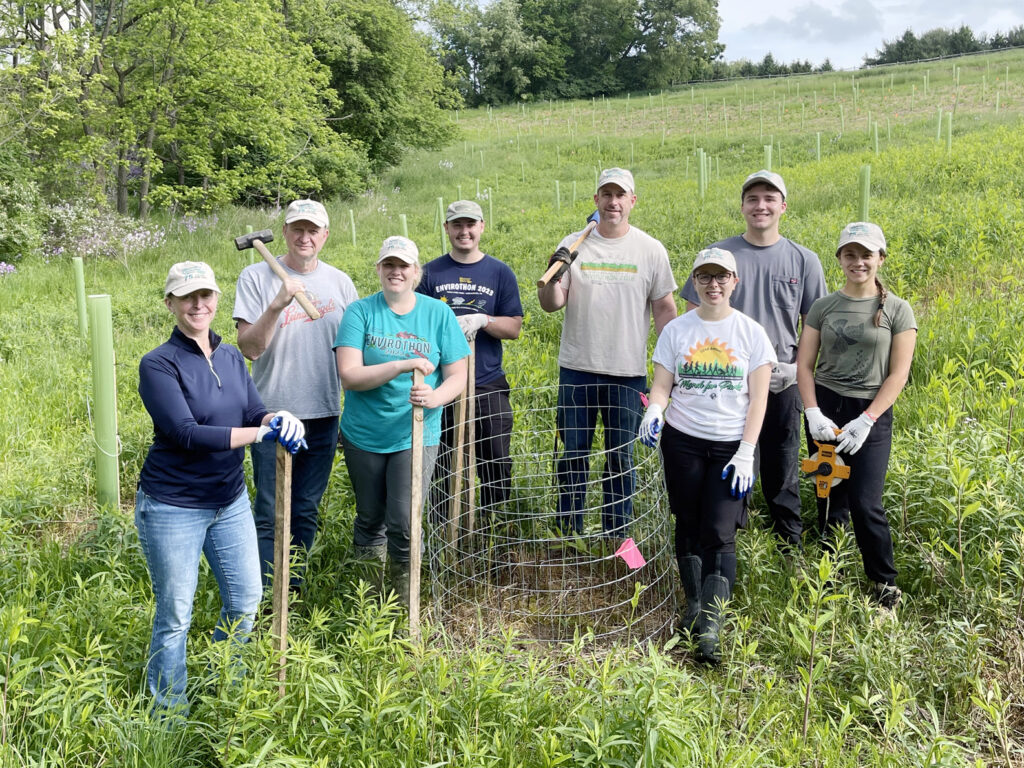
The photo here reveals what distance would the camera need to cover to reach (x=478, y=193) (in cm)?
2123

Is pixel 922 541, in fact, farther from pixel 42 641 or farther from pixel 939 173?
pixel 939 173

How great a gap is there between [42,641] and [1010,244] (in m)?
8.15

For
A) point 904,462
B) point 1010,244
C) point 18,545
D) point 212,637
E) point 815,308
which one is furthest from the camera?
point 1010,244

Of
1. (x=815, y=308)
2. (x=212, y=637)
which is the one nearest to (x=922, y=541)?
(x=815, y=308)

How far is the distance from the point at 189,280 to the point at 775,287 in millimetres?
2635

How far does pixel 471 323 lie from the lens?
3.68 meters

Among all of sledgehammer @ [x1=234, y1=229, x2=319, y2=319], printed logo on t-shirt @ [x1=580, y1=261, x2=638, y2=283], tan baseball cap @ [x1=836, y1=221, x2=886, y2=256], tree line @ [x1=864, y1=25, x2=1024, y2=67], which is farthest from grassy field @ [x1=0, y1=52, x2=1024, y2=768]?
tree line @ [x1=864, y1=25, x2=1024, y2=67]

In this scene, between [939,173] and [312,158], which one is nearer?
[939,173]

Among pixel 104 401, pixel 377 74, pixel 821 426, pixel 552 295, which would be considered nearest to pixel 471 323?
pixel 552 295

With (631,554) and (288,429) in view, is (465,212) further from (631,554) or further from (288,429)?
(631,554)

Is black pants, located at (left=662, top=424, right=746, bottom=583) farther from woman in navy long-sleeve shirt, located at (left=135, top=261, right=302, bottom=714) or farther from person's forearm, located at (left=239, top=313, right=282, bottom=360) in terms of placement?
person's forearm, located at (left=239, top=313, right=282, bottom=360)

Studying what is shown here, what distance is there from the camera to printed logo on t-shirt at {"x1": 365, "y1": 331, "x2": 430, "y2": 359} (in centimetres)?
326

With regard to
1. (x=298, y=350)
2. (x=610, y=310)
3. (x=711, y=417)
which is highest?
(x=610, y=310)

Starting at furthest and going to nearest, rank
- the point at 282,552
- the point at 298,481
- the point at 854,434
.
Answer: the point at 298,481 → the point at 854,434 → the point at 282,552
